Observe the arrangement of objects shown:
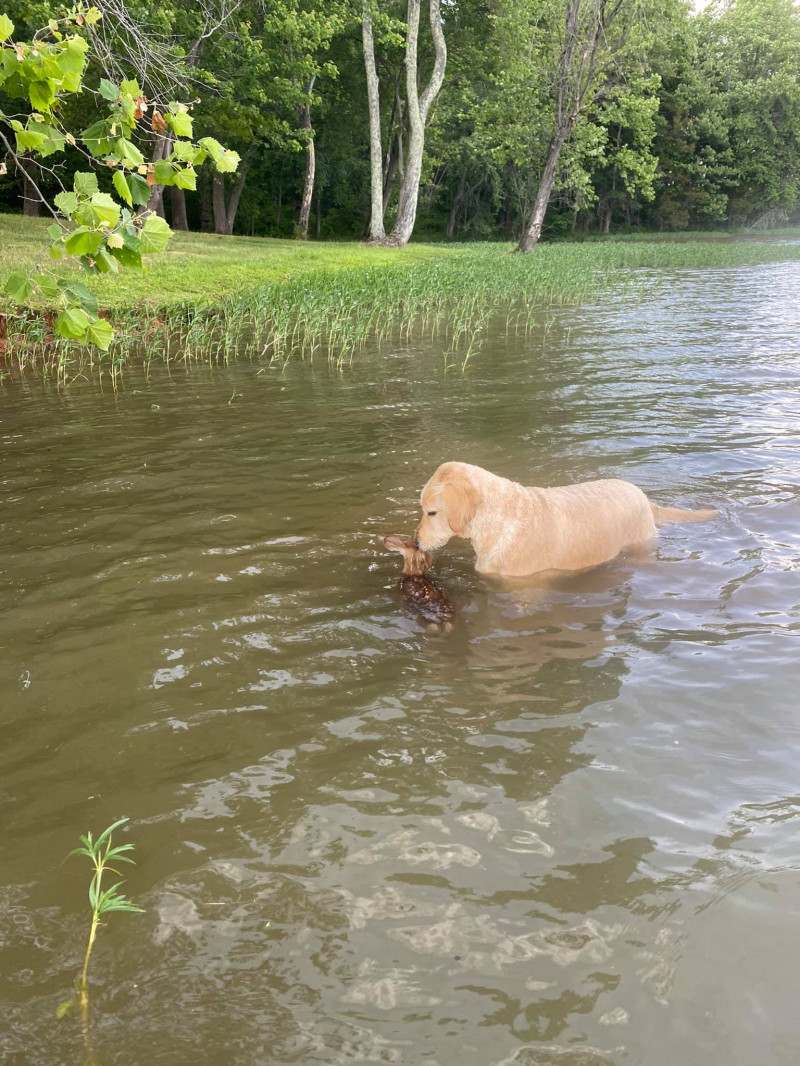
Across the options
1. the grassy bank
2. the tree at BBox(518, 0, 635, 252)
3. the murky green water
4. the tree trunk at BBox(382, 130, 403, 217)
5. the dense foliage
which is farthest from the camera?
the tree trunk at BBox(382, 130, 403, 217)

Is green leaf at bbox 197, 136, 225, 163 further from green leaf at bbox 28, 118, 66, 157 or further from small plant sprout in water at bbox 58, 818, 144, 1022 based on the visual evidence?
small plant sprout in water at bbox 58, 818, 144, 1022

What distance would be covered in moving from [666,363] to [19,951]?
12.4 meters

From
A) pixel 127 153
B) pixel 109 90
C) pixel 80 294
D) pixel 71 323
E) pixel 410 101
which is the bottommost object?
pixel 71 323

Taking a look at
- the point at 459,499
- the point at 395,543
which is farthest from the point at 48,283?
the point at 459,499

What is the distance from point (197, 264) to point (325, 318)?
7.42 meters

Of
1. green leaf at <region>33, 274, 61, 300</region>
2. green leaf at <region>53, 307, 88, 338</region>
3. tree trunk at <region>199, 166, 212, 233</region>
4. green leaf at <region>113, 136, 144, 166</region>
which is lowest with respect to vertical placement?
green leaf at <region>53, 307, 88, 338</region>

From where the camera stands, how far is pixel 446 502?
508cm

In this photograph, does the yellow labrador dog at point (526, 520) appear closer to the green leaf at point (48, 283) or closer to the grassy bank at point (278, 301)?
the green leaf at point (48, 283)

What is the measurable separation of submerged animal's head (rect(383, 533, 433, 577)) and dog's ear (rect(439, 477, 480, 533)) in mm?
303

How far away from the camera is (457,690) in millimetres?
4184

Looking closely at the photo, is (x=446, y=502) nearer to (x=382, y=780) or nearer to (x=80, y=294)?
(x=382, y=780)

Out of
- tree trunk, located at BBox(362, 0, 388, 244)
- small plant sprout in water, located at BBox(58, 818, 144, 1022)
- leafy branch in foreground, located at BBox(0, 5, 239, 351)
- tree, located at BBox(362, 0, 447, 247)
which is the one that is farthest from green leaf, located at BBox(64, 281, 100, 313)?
tree trunk, located at BBox(362, 0, 388, 244)

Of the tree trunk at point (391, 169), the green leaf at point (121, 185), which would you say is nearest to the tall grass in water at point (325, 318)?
the green leaf at point (121, 185)

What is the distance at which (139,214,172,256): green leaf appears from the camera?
381cm
